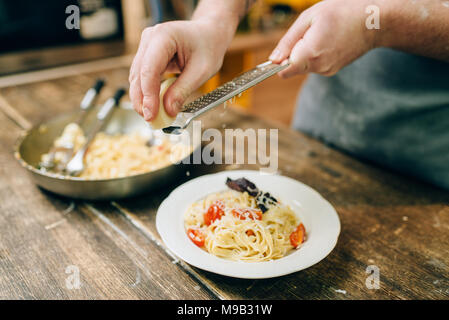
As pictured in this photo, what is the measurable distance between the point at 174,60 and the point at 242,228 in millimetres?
616

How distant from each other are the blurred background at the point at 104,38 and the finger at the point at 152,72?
1.26 metres

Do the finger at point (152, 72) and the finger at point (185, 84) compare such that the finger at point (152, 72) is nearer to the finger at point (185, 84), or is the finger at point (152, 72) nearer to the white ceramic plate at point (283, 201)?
the finger at point (185, 84)

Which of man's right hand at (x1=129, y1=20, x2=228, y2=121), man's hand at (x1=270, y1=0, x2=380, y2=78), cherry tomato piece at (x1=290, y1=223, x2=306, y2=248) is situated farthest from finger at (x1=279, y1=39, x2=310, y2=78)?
cherry tomato piece at (x1=290, y1=223, x2=306, y2=248)

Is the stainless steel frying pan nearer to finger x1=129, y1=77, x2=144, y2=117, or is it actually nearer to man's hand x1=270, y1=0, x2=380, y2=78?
finger x1=129, y1=77, x2=144, y2=117

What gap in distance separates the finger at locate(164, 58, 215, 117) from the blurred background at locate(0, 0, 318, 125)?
121 centimetres

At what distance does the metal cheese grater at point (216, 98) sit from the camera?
94 cm

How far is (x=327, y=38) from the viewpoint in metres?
1.09

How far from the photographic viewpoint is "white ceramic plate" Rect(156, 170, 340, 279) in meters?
0.87

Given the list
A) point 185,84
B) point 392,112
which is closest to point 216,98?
point 185,84

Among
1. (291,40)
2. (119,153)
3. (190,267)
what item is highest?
(291,40)

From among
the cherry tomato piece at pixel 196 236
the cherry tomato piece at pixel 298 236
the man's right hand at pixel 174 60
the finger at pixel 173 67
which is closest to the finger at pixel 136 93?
the man's right hand at pixel 174 60

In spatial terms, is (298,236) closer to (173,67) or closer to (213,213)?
(213,213)
